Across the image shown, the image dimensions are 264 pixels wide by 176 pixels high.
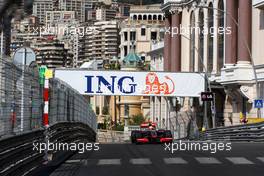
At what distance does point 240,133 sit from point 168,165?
2311 centimetres

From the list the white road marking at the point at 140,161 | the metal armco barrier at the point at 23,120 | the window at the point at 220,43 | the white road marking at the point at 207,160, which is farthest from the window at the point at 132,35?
the white road marking at the point at 207,160

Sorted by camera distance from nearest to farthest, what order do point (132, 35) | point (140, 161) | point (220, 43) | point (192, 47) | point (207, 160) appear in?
point (207, 160) < point (140, 161) < point (220, 43) < point (192, 47) < point (132, 35)

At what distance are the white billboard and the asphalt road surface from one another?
43931mm

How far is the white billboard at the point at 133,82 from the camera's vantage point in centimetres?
6769

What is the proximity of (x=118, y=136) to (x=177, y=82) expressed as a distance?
3137cm

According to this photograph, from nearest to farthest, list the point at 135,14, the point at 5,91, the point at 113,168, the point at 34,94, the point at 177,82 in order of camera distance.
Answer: the point at 5,91 → the point at 34,94 → the point at 113,168 → the point at 177,82 → the point at 135,14

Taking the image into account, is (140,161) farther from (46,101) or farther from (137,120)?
(137,120)

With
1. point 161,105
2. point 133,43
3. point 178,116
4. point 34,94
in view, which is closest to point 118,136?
point 161,105

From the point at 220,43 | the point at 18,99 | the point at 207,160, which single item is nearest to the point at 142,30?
the point at 220,43

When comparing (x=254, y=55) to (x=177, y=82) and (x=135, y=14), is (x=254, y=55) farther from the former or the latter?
(x=135, y=14)

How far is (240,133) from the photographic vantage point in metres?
41.6

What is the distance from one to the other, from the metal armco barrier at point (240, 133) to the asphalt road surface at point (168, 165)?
14306 mm

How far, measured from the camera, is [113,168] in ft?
60.5

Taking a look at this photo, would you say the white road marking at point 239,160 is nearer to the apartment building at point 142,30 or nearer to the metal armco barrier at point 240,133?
the metal armco barrier at point 240,133
